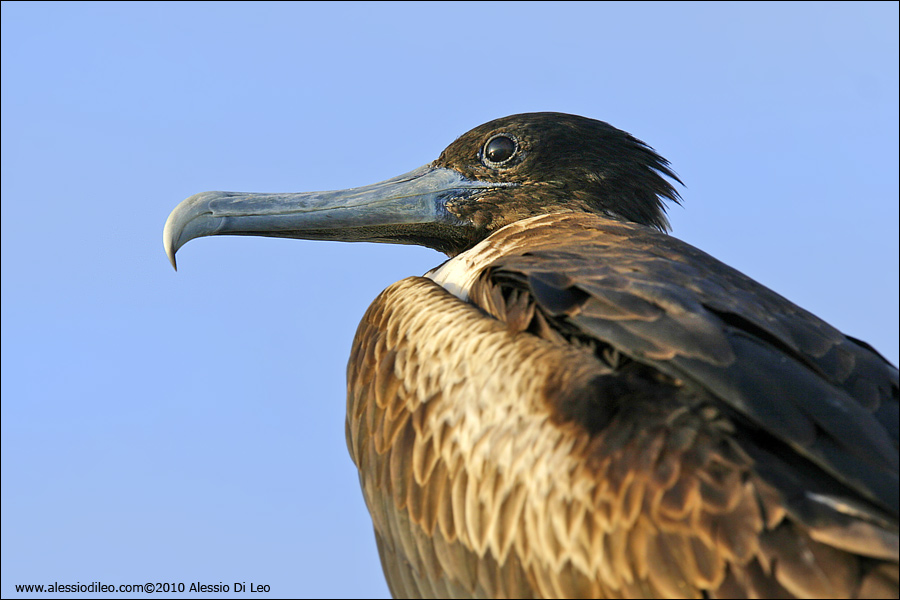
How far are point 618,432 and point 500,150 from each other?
119 inches

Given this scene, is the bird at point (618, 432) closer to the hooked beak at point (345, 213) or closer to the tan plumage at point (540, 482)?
the tan plumage at point (540, 482)

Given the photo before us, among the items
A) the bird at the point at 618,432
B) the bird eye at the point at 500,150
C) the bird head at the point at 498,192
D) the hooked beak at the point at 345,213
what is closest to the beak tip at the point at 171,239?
the hooked beak at the point at 345,213

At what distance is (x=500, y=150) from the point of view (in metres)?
6.07

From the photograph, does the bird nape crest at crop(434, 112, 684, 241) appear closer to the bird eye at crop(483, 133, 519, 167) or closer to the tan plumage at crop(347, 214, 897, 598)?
the bird eye at crop(483, 133, 519, 167)

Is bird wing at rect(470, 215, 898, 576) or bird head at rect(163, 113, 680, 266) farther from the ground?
bird head at rect(163, 113, 680, 266)

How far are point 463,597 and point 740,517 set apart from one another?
3.80ft

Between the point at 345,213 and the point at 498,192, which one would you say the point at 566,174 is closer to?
the point at 498,192

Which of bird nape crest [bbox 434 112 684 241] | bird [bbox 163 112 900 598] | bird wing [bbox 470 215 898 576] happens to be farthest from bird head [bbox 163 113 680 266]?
bird wing [bbox 470 215 898 576]

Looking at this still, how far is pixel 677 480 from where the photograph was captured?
3.15 meters

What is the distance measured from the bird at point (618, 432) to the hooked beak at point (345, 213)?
0.95 metres

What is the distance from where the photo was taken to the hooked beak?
5.56 meters

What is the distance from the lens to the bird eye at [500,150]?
19.9 feet

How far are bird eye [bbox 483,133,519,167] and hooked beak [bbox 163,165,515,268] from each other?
0.14 meters

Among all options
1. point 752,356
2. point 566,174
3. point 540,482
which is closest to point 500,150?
point 566,174
